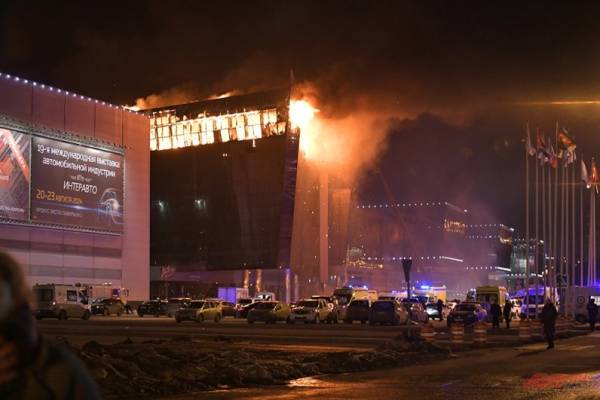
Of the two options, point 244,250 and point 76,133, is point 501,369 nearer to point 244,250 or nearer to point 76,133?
point 76,133

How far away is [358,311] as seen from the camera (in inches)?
1780

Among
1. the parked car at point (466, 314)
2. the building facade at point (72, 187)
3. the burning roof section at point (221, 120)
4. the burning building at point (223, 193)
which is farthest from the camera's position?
the burning building at point (223, 193)

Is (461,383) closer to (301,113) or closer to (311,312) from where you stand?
(311,312)

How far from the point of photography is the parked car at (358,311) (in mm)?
45000

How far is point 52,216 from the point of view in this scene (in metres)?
59.1

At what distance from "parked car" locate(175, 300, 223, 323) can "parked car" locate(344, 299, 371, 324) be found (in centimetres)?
702

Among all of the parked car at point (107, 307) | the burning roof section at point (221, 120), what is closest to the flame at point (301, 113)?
the burning roof section at point (221, 120)

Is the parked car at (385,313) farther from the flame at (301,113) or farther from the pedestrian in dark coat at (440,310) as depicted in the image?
the flame at (301,113)

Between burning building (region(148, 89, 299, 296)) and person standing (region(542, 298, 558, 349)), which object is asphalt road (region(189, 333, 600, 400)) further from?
burning building (region(148, 89, 299, 296))

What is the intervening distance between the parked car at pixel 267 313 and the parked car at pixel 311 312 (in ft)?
1.95

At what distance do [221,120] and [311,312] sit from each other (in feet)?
142

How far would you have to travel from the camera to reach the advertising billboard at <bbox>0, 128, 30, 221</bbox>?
5519cm

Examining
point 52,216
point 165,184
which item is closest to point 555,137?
point 52,216

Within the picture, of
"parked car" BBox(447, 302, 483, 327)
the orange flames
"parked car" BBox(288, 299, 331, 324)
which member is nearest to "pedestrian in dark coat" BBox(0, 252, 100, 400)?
"parked car" BBox(447, 302, 483, 327)
